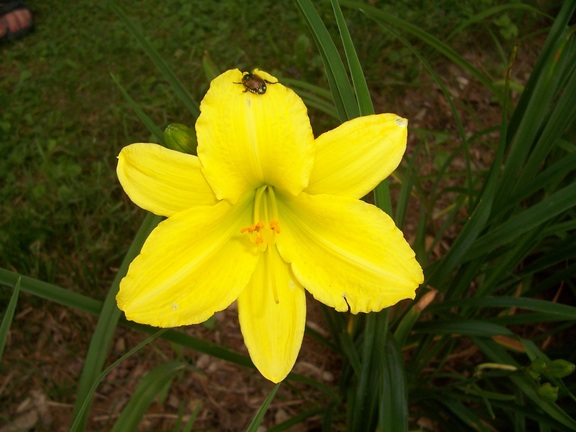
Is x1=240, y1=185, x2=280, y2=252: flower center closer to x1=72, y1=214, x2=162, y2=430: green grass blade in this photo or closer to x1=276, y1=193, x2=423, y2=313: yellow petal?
x1=276, y1=193, x2=423, y2=313: yellow petal

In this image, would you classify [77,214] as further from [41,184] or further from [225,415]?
[225,415]

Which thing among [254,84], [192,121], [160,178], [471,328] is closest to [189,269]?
[160,178]

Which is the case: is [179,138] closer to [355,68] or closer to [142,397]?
[355,68]

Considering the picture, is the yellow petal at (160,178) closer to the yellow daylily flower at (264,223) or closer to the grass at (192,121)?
the yellow daylily flower at (264,223)

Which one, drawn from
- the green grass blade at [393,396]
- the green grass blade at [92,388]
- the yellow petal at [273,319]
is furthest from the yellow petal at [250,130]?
the green grass blade at [393,396]

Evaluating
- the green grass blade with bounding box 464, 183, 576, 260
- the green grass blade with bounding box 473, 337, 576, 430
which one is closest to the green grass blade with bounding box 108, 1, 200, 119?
the green grass blade with bounding box 464, 183, 576, 260

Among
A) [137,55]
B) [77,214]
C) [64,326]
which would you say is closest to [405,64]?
[137,55]
